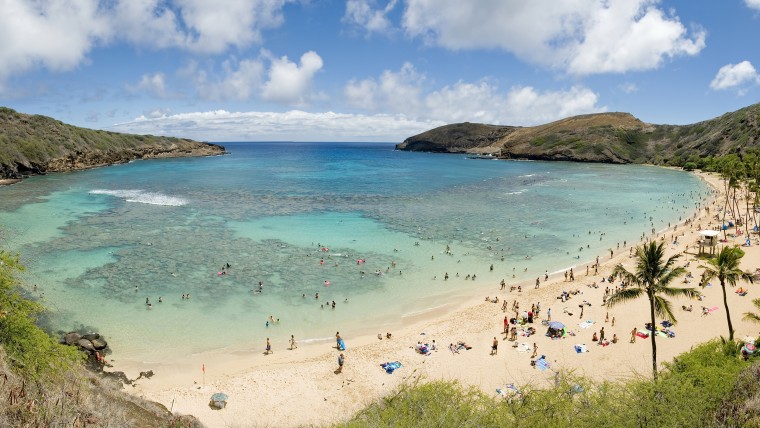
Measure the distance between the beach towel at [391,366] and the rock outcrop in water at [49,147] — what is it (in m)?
112

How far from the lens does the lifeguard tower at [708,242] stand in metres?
42.5

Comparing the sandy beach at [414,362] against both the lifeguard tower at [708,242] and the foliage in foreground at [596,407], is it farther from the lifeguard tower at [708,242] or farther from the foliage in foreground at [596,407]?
the lifeguard tower at [708,242]

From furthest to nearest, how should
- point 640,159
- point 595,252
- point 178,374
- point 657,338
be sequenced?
point 640,159 < point 595,252 < point 657,338 < point 178,374

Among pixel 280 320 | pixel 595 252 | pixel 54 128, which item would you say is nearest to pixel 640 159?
pixel 595 252

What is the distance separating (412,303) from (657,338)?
671 inches

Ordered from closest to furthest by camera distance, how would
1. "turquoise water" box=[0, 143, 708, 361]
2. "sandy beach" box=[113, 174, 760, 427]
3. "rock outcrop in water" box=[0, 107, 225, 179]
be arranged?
"sandy beach" box=[113, 174, 760, 427] → "turquoise water" box=[0, 143, 708, 361] → "rock outcrop in water" box=[0, 107, 225, 179]

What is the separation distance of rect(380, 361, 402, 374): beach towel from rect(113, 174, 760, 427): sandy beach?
243 millimetres

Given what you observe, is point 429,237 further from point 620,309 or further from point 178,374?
point 178,374

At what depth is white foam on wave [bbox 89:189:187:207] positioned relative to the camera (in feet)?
238

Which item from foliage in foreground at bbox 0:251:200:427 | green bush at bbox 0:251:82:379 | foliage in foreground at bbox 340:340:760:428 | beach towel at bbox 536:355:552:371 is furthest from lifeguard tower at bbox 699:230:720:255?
green bush at bbox 0:251:82:379

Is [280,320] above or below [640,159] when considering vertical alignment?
below

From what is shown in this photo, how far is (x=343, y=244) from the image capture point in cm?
4903

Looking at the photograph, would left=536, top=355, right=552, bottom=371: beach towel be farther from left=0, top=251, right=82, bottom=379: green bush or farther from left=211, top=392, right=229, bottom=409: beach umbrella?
left=0, top=251, right=82, bottom=379: green bush

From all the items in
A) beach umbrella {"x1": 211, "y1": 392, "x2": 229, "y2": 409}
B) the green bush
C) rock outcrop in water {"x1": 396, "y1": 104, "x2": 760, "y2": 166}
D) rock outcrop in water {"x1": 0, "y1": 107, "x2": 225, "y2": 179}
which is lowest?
beach umbrella {"x1": 211, "y1": 392, "x2": 229, "y2": 409}
